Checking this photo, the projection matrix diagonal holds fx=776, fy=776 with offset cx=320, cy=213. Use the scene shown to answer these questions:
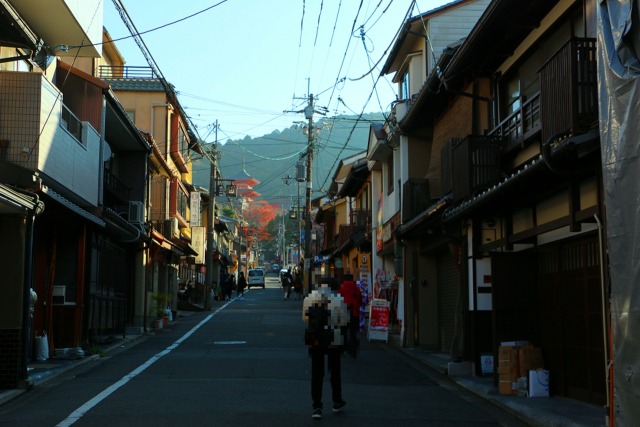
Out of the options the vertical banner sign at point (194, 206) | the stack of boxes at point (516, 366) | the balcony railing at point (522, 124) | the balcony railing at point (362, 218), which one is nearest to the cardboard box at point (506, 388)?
the stack of boxes at point (516, 366)

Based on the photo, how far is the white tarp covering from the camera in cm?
698

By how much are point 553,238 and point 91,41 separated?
1110cm

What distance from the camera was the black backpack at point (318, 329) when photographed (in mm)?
9766

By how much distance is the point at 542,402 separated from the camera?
10.8 metres

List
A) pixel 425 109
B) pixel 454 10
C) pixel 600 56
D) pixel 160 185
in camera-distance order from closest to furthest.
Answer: pixel 600 56 < pixel 425 109 < pixel 454 10 < pixel 160 185

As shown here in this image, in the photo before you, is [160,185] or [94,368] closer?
[94,368]

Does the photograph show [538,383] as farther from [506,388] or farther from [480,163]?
[480,163]

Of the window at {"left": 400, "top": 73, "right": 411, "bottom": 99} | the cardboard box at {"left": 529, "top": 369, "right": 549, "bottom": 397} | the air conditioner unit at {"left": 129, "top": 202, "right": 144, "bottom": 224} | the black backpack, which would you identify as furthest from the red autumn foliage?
the black backpack

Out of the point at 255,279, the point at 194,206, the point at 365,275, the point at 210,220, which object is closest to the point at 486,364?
the point at 365,275

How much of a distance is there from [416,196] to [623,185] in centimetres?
1262

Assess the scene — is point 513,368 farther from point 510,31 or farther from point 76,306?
point 76,306

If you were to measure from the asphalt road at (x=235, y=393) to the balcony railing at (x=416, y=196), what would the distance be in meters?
3.64

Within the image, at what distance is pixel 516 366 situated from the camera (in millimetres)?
11672

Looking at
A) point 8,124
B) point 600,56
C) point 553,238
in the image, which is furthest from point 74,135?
point 600,56
